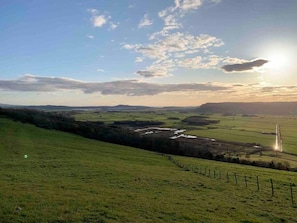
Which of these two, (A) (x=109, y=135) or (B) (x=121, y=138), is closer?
(B) (x=121, y=138)

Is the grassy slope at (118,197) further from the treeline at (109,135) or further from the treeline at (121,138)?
the treeline at (109,135)

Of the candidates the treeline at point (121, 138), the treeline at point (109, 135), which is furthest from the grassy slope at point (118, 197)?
A: the treeline at point (109, 135)

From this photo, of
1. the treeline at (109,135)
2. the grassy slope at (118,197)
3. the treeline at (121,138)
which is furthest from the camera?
the treeline at (109,135)

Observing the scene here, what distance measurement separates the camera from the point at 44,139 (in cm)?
5769

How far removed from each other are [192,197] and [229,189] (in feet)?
20.8

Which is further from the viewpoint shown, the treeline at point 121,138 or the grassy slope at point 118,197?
the treeline at point 121,138

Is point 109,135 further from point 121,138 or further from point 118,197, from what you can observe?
point 118,197

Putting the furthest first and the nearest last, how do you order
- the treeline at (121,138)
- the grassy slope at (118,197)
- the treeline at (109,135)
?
the treeline at (109,135) → the treeline at (121,138) → the grassy slope at (118,197)

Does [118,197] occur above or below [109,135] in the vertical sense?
above

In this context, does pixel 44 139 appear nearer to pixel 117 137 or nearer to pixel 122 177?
pixel 117 137

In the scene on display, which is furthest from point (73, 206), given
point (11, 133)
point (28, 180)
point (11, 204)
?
point (11, 133)

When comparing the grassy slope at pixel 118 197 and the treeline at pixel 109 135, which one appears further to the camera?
the treeline at pixel 109 135

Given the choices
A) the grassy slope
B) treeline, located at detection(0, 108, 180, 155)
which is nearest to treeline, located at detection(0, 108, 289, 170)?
treeline, located at detection(0, 108, 180, 155)

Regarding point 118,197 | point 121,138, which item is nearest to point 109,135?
point 121,138
